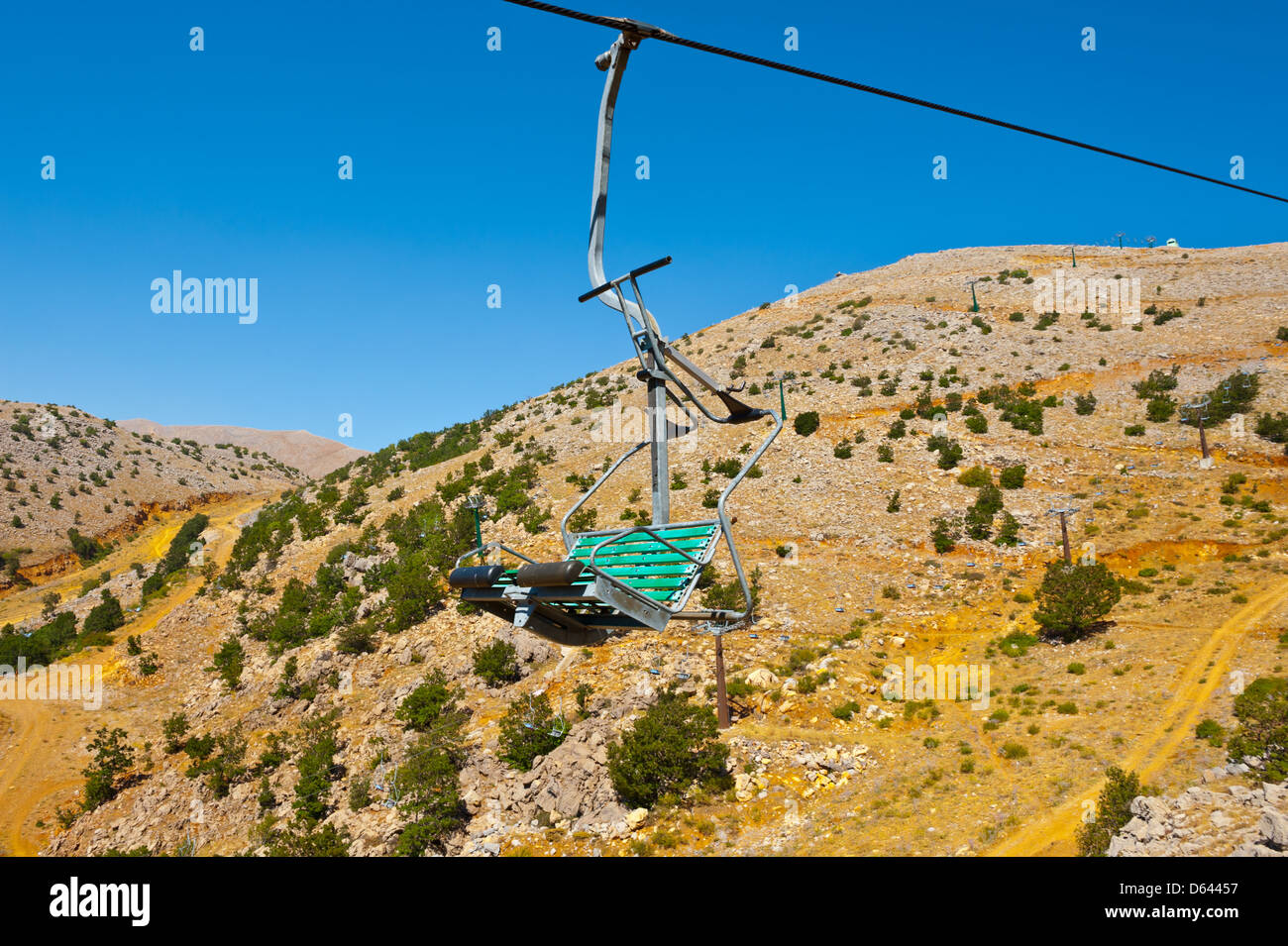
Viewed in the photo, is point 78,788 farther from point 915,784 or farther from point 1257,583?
point 1257,583

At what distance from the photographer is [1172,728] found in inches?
624

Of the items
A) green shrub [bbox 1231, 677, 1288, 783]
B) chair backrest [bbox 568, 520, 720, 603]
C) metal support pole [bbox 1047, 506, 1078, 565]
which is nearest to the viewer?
chair backrest [bbox 568, 520, 720, 603]

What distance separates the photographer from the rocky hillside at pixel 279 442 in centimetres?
14025

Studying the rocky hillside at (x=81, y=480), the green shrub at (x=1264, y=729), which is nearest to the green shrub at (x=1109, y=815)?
the green shrub at (x=1264, y=729)

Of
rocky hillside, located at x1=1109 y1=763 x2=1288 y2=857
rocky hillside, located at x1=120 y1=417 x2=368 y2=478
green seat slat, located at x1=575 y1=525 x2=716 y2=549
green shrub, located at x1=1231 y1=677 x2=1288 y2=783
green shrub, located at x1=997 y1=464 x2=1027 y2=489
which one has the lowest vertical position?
rocky hillside, located at x1=1109 y1=763 x2=1288 y2=857

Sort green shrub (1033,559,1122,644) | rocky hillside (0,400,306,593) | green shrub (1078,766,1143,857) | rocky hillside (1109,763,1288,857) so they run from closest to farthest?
rocky hillside (1109,763,1288,857), green shrub (1078,766,1143,857), green shrub (1033,559,1122,644), rocky hillside (0,400,306,593)

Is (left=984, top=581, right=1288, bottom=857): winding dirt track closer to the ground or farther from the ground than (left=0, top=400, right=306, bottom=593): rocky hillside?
closer to the ground

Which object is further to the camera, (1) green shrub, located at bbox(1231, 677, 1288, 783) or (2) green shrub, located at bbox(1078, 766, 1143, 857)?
(1) green shrub, located at bbox(1231, 677, 1288, 783)

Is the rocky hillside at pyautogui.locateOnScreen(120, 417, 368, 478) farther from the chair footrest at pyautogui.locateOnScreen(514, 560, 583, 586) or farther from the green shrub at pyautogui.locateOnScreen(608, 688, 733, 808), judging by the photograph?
the chair footrest at pyautogui.locateOnScreen(514, 560, 583, 586)

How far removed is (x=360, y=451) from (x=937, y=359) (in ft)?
468

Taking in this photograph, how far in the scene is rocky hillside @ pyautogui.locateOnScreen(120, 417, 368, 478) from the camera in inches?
5522

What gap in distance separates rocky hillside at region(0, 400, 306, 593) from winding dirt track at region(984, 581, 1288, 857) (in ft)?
195

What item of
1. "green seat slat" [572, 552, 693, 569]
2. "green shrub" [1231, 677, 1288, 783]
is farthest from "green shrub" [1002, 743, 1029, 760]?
"green seat slat" [572, 552, 693, 569]
